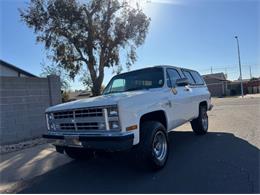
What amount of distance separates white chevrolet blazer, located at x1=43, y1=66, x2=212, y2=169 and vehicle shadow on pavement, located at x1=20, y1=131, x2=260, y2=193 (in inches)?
16.3

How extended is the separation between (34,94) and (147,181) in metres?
7.11

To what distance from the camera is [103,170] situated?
18.4 feet

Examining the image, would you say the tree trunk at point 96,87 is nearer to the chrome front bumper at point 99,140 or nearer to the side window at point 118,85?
the side window at point 118,85

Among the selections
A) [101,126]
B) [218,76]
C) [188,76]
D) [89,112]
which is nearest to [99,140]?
[101,126]

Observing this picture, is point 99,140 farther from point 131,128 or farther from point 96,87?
point 96,87

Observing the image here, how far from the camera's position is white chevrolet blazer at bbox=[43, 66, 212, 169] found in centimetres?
445

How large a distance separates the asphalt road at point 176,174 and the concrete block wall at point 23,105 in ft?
13.1

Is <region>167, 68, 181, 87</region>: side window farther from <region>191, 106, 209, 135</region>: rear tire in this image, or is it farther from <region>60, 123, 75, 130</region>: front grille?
<region>60, 123, 75, 130</region>: front grille

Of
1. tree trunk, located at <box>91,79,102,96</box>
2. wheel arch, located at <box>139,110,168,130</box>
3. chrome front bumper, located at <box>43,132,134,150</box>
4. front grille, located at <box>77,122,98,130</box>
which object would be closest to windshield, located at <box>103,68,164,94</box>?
wheel arch, located at <box>139,110,168,130</box>

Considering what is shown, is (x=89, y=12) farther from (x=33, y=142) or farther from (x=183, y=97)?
(x=183, y=97)

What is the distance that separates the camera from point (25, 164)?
21.8 ft

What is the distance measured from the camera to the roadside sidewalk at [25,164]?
5.42 meters

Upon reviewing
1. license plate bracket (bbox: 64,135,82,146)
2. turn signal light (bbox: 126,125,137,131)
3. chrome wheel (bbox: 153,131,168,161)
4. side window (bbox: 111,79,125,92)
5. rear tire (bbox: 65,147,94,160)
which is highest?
side window (bbox: 111,79,125,92)

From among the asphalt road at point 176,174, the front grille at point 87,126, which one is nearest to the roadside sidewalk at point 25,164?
the asphalt road at point 176,174
